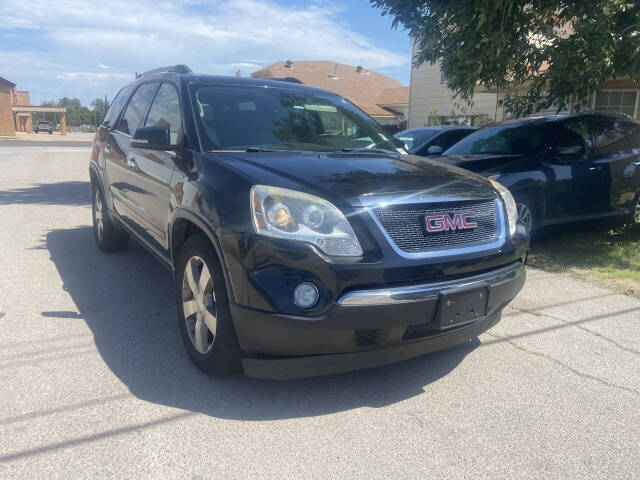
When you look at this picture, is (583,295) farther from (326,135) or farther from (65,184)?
(65,184)

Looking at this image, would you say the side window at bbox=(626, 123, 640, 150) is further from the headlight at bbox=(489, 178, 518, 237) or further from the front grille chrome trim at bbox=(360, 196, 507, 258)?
the front grille chrome trim at bbox=(360, 196, 507, 258)

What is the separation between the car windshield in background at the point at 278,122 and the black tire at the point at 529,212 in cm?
227

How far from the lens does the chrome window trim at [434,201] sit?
269 cm

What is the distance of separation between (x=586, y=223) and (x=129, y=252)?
5441mm

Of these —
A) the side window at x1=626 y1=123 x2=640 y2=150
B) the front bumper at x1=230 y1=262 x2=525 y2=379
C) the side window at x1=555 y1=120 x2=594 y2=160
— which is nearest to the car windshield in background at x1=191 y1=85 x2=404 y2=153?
the front bumper at x1=230 y1=262 x2=525 y2=379

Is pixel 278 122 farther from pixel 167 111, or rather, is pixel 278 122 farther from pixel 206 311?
pixel 206 311

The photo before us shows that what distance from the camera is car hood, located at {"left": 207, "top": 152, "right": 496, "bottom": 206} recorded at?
9.15 feet

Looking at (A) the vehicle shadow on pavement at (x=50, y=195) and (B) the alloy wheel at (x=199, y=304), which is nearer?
(B) the alloy wheel at (x=199, y=304)

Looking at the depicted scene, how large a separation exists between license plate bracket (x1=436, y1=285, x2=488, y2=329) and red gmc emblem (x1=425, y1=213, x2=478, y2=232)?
1.12 feet

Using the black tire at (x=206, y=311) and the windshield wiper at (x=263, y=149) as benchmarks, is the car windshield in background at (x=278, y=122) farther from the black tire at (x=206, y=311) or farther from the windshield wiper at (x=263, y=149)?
the black tire at (x=206, y=311)

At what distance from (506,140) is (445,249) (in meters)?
4.49

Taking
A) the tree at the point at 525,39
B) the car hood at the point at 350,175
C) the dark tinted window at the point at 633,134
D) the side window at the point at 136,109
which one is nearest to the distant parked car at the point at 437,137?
the tree at the point at 525,39

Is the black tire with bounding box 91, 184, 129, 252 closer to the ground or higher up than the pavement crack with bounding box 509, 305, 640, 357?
higher up

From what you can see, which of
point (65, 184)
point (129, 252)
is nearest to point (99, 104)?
point (65, 184)
